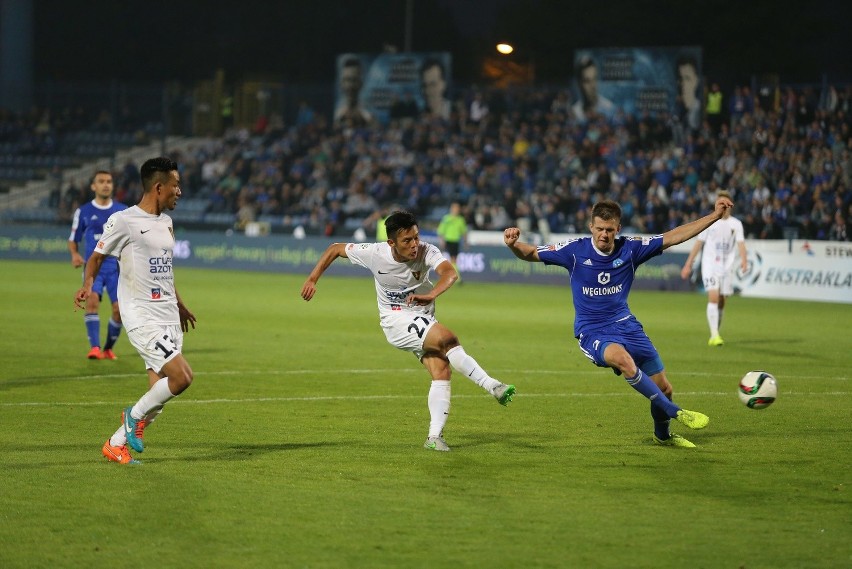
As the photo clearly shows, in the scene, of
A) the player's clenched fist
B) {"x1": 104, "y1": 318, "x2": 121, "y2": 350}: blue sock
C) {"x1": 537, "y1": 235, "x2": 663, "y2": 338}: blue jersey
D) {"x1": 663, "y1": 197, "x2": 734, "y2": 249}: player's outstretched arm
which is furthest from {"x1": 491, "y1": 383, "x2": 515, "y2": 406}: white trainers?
{"x1": 104, "y1": 318, "x2": 121, "y2": 350}: blue sock

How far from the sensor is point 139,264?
8.51 m

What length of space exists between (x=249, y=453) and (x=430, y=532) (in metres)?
2.65

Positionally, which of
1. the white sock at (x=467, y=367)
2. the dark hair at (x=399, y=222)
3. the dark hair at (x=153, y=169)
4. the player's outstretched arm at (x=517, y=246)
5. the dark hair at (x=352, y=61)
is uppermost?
the dark hair at (x=352, y=61)

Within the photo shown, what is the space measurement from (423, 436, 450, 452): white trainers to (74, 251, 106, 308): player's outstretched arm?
2707 mm

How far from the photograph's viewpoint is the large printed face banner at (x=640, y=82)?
36406 mm

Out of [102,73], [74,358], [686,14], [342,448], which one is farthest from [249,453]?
[102,73]

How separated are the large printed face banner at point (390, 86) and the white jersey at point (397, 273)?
32715 millimetres

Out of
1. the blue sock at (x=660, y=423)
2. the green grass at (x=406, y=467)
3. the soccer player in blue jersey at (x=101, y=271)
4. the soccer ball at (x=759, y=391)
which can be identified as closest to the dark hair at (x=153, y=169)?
the green grass at (x=406, y=467)

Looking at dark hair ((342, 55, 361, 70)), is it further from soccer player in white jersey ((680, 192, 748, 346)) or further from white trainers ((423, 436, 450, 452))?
white trainers ((423, 436, 450, 452))

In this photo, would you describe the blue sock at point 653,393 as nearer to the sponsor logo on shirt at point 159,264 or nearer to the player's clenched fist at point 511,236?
the player's clenched fist at point 511,236

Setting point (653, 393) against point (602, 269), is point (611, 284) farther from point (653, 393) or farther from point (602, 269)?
point (653, 393)

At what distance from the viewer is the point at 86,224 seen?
1534cm

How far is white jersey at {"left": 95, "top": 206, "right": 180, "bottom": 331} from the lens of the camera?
848cm

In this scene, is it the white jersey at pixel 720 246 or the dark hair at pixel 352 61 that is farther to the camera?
the dark hair at pixel 352 61
